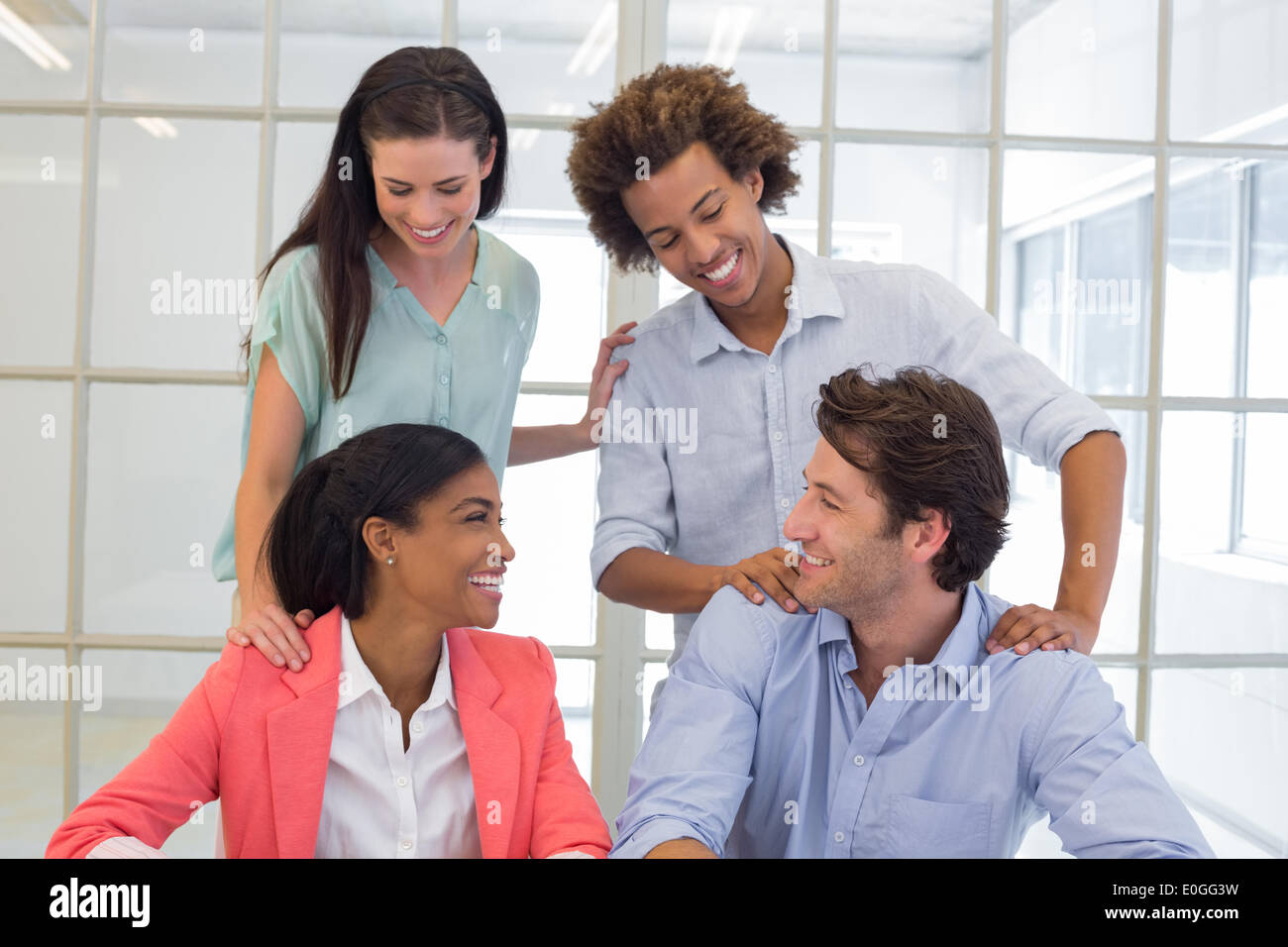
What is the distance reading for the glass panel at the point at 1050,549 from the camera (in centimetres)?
346

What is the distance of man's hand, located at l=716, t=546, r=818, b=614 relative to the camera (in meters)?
1.57

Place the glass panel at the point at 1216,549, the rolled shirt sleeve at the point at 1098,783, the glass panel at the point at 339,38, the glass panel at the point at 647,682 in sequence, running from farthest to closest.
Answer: the glass panel at the point at 1216,549 < the glass panel at the point at 339,38 < the glass panel at the point at 647,682 < the rolled shirt sleeve at the point at 1098,783

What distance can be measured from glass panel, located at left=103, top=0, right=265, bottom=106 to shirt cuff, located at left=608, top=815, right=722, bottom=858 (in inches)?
77.4

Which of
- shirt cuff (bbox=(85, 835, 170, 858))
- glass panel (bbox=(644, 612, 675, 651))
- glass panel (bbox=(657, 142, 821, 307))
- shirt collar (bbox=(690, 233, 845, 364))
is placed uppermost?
glass panel (bbox=(657, 142, 821, 307))

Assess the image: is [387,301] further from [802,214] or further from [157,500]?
[802,214]

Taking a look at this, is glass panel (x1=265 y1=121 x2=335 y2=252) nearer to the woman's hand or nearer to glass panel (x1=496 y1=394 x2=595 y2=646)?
glass panel (x1=496 y1=394 x2=595 y2=646)

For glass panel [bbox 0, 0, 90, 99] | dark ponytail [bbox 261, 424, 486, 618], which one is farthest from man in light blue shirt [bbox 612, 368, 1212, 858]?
glass panel [bbox 0, 0, 90, 99]

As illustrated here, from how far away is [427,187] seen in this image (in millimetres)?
1684

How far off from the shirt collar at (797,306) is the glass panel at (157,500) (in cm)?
127

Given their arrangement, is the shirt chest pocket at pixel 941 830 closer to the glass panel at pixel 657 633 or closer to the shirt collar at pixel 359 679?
the shirt collar at pixel 359 679

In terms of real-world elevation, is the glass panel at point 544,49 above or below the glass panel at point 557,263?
above

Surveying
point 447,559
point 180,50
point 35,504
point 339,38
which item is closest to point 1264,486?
point 447,559

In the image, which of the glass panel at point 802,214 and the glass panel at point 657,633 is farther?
the glass panel at point 802,214

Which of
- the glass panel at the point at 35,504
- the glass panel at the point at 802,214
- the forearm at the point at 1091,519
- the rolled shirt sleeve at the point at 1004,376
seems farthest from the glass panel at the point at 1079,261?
the glass panel at the point at 35,504
